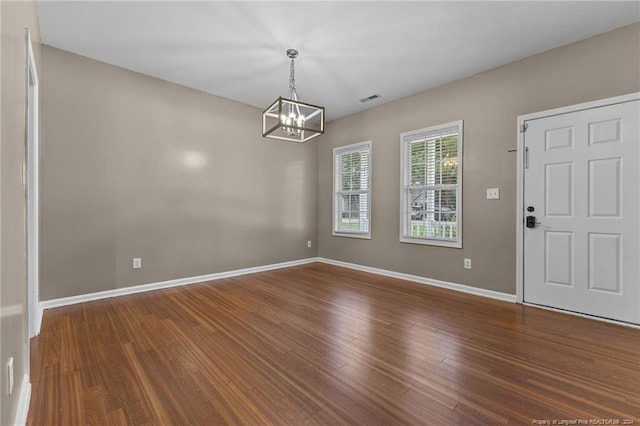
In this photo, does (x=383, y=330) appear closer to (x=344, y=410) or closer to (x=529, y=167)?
(x=344, y=410)

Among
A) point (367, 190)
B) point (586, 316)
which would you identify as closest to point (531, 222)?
point (586, 316)

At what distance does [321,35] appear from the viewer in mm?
2910

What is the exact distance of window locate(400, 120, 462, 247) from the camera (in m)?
3.93

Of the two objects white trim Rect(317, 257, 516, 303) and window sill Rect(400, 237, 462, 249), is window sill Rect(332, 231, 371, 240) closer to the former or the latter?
white trim Rect(317, 257, 516, 303)

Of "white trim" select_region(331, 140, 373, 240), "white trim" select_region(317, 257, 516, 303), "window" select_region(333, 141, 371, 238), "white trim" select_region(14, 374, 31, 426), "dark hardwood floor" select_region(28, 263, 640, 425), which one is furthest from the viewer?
"window" select_region(333, 141, 371, 238)

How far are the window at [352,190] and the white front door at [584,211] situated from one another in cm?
236

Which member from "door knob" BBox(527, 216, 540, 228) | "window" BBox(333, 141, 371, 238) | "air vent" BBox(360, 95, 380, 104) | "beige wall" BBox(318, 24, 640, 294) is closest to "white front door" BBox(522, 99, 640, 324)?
"door knob" BBox(527, 216, 540, 228)

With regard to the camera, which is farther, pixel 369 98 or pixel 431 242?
pixel 369 98

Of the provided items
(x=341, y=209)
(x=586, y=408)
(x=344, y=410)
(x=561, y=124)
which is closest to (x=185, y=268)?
(x=341, y=209)

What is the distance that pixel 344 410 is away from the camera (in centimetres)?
158

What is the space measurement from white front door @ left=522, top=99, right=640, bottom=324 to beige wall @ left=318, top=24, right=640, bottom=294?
19 centimetres

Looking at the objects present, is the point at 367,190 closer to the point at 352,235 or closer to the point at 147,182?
the point at 352,235

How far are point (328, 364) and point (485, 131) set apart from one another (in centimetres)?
330

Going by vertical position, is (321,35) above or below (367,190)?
above
